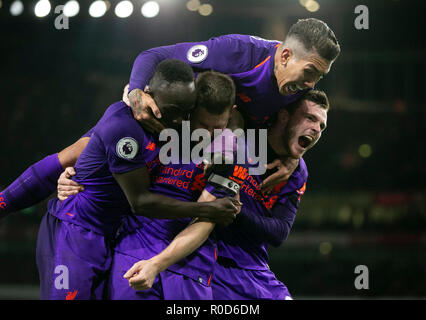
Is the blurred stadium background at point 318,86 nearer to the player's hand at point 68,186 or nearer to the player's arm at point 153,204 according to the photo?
the player's hand at point 68,186

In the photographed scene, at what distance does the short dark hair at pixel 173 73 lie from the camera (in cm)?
214

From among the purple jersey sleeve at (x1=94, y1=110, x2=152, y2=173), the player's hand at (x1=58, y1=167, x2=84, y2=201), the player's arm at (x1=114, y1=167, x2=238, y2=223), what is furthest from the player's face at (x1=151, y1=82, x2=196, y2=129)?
the player's hand at (x1=58, y1=167, x2=84, y2=201)

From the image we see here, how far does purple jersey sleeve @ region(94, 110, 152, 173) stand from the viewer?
2143mm

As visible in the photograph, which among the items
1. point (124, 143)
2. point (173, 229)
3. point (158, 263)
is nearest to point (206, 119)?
point (124, 143)

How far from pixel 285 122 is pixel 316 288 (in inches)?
176

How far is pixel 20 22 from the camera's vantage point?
23.3 ft

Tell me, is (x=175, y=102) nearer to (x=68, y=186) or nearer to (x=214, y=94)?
(x=214, y=94)

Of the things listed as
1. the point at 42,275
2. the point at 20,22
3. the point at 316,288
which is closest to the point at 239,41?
the point at 42,275

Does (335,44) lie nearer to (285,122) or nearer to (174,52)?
(285,122)

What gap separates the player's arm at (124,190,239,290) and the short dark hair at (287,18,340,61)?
807 millimetres

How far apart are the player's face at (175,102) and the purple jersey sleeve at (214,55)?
12.6 inches

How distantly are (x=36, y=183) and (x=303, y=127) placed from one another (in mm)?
1370

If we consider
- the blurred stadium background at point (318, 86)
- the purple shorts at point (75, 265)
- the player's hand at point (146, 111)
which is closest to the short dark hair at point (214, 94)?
the player's hand at point (146, 111)

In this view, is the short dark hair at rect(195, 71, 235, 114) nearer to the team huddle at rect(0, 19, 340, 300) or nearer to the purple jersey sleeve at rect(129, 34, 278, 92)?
the team huddle at rect(0, 19, 340, 300)
